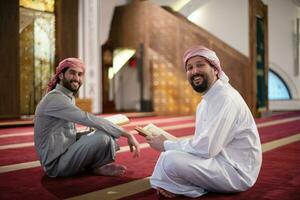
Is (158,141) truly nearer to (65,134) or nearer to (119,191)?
(119,191)

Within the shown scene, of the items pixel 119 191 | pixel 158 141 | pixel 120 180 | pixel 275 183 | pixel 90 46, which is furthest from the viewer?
pixel 90 46

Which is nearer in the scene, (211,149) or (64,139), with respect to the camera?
(211,149)


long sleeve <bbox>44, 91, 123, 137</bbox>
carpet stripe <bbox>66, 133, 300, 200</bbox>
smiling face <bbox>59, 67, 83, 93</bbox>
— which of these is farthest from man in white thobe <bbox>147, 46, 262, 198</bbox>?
smiling face <bbox>59, 67, 83, 93</bbox>

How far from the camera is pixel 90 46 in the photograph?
30.2 ft

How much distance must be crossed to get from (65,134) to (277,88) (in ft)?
36.7

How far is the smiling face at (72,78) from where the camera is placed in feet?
9.21

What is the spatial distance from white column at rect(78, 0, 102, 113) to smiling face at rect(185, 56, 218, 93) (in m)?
7.03

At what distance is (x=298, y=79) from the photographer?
12.8 m

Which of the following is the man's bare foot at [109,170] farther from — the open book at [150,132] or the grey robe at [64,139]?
the open book at [150,132]

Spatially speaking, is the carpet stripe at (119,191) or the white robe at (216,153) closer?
the white robe at (216,153)

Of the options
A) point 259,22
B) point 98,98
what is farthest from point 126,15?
point 259,22

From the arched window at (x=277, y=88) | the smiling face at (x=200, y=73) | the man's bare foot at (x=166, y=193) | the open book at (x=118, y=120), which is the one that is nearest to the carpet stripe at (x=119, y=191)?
the man's bare foot at (x=166, y=193)

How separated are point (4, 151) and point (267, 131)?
3.43 metres

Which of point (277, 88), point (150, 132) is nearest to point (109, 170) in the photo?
point (150, 132)
